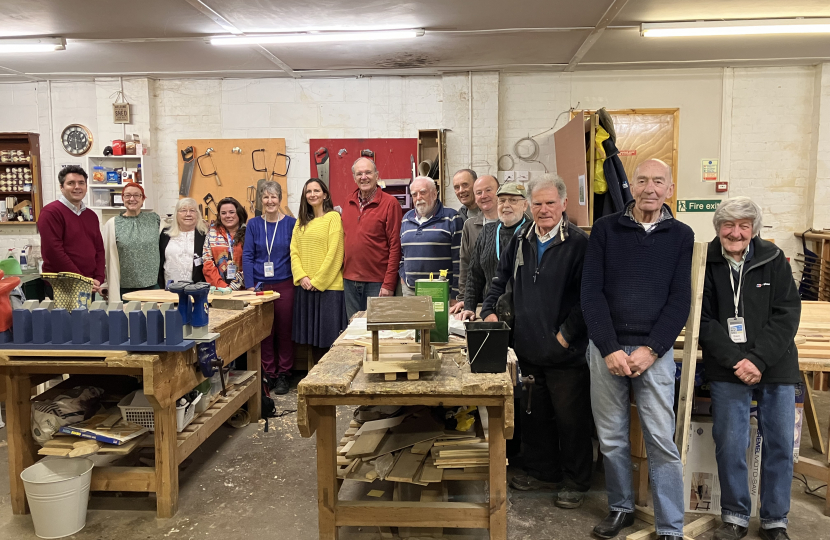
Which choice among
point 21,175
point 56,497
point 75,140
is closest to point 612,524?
Answer: point 56,497

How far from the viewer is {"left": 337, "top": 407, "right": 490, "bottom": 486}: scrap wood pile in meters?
2.58

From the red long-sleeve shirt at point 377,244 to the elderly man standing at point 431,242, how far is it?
34cm

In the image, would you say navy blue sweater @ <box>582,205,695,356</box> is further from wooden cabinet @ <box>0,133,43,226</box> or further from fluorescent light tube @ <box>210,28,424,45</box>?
wooden cabinet @ <box>0,133,43,226</box>

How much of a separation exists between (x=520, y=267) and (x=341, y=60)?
3.87m

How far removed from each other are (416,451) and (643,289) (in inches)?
50.3

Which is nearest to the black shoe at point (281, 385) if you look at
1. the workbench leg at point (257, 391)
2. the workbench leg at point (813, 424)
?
the workbench leg at point (257, 391)

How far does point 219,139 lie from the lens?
658 centimetres

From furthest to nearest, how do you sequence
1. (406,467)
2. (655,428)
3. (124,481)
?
(124,481)
(406,467)
(655,428)

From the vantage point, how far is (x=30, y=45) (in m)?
5.25

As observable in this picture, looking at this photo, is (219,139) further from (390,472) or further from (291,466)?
(390,472)

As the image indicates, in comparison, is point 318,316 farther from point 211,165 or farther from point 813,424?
point 813,424

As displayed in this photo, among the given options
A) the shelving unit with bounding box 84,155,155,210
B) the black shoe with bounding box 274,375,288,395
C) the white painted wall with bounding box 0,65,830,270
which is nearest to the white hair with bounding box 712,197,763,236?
the black shoe with bounding box 274,375,288,395

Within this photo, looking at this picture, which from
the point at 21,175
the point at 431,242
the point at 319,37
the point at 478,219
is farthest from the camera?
the point at 21,175

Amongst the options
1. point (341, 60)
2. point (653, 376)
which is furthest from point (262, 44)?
point (653, 376)
